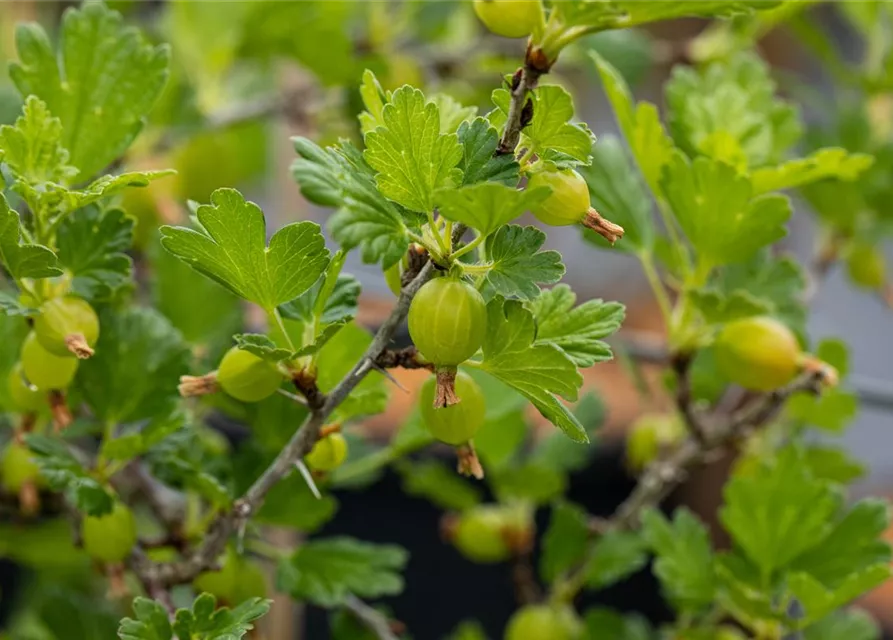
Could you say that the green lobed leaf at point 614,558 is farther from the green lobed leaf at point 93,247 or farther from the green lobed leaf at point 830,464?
the green lobed leaf at point 93,247

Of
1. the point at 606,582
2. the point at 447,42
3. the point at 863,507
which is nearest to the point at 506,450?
the point at 606,582

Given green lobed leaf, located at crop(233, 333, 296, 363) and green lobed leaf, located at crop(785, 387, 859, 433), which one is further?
green lobed leaf, located at crop(785, 387, 859, 433)

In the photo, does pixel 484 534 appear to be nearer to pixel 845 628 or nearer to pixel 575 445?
pixel 575 445

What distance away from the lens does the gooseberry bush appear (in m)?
0.35

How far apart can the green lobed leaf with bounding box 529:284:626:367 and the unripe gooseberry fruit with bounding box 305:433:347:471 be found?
113mm

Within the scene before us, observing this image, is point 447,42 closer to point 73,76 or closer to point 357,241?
point 73,76

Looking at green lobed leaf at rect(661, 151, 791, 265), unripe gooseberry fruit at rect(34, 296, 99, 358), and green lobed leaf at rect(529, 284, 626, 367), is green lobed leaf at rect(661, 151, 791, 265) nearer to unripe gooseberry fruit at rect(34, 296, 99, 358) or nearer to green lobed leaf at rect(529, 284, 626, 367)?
green lobed leaf at rect(529, 284, 626, 367)

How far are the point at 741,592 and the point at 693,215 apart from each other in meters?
0.21

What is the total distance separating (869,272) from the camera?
839 mm

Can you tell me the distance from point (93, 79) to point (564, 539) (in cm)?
44

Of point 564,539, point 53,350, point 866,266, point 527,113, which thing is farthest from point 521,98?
point 866,266

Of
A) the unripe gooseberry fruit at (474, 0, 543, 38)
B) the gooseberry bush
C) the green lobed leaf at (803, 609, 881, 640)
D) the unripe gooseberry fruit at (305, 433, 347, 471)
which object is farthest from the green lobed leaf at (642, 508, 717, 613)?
the unripe gooseberry fruit at (474, 0, 543, 38)

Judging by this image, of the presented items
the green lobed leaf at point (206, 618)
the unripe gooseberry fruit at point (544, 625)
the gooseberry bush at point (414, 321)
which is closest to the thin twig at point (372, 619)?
the gooseberry bush at point (414, 321)

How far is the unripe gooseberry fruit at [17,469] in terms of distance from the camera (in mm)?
569
